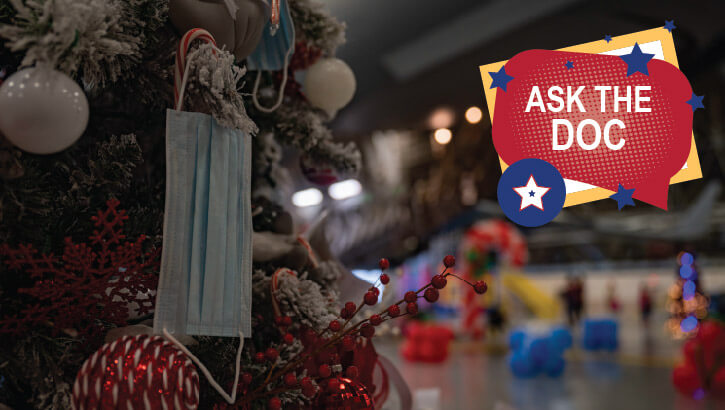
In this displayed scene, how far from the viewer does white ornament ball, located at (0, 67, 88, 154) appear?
0.56 metres

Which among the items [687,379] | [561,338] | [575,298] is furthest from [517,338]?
[575,298]

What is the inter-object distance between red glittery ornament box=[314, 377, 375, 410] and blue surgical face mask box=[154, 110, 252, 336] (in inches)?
6.7

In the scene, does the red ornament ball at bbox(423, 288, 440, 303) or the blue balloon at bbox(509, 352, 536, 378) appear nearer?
the red ornament ball at bbox(423, 288, 440, 303)

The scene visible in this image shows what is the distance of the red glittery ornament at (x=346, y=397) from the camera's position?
2.58 feet

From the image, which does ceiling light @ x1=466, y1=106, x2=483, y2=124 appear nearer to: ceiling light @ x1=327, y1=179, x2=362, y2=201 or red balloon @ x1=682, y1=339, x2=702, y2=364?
red balloon @ x1=682, y1=339, x2=702, y2=364

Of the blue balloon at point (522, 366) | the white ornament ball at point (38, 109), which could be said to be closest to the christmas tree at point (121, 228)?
the white ornament ball at point (38, 109)

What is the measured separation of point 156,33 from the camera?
780 mm

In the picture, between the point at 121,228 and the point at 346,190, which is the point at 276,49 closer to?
the point at 121,228

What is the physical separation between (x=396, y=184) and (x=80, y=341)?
16.2 feet

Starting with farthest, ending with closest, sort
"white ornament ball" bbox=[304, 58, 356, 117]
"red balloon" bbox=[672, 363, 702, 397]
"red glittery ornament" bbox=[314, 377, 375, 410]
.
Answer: "red balloon" bbox=[672, 363, 702, 397] → "white ornament ball" bbox=[304, 58, 356, 117] → "red glittery ornament" bbox=[314, 377, 375, 410]

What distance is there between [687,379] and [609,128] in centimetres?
384

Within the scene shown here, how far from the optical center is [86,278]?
28.4 inches

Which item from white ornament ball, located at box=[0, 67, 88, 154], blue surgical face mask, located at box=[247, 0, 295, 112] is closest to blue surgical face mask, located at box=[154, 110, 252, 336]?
white ornament ball, located at box=[0, 67, 88, 154]

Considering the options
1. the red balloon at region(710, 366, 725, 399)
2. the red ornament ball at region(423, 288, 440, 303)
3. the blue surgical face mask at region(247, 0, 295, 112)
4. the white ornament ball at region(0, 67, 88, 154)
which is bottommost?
the red balloon at region(710, 366, 725, 399)
